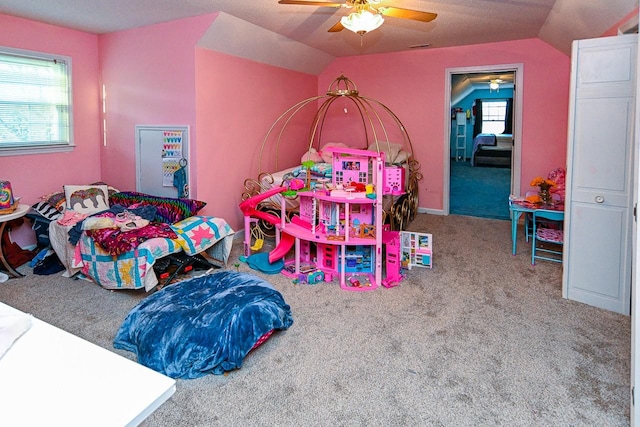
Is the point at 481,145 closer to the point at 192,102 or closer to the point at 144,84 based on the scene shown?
the point at 192,102

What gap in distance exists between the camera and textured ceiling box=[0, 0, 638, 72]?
3.72m

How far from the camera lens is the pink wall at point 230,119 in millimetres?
4484

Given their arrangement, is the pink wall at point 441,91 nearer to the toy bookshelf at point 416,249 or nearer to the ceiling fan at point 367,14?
the toy bookshelf at point 416,249

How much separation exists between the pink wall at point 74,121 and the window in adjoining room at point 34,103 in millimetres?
77

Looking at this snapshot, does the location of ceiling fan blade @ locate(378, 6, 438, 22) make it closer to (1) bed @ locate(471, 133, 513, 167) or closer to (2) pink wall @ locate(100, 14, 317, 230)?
(2) pink wall @ locate(100, 14, 317, 230)

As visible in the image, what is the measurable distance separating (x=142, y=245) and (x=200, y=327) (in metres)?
1.19

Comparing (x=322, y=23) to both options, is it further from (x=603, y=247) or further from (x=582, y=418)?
(x=582, y=418)

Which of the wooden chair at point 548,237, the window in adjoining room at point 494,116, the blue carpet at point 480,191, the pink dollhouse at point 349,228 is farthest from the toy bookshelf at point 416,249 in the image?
the window in adjoining room at point 494,116

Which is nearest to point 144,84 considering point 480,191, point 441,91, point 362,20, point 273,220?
point 273,220

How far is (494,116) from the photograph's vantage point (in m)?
12.6

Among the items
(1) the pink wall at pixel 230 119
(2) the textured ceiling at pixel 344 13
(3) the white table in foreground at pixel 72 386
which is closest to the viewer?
(3) the white table in foreground at pixel 72 386

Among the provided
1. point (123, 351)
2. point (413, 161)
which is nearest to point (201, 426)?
point (123, 351)

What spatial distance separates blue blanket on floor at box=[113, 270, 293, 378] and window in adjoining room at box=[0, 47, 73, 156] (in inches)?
105

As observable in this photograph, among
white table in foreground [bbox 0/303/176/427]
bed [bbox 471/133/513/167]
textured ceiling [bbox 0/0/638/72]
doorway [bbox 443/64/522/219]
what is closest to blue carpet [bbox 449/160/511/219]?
doorway [bbox 443/64/522/219]
